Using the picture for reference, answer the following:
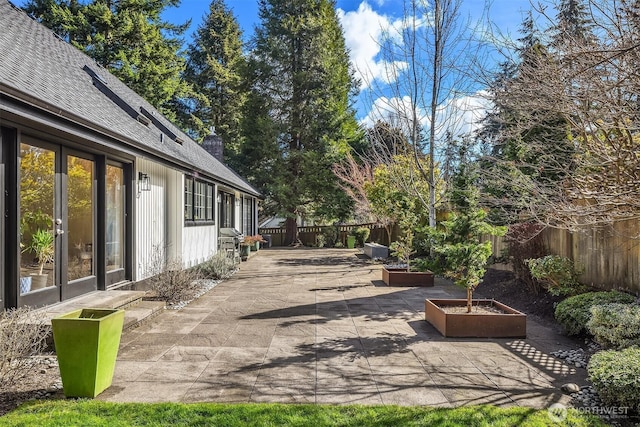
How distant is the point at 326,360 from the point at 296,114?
65.0 feet

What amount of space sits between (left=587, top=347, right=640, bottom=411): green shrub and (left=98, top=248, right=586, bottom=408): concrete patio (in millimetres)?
330

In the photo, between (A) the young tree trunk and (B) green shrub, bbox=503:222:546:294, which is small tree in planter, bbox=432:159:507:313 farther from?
(A) the young tree trunk

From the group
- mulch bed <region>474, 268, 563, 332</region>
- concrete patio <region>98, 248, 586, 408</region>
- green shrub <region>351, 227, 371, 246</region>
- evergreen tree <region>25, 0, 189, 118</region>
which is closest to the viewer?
concrete patio <region>98, 248, 586, 408</region>

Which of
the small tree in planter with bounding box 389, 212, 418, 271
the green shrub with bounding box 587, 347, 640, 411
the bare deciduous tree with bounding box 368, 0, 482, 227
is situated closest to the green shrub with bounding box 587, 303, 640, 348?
the green shrub with bounding box 587, 347, 640, 411

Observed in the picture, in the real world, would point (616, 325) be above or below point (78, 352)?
below

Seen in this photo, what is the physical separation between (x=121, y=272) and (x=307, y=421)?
5.48 m

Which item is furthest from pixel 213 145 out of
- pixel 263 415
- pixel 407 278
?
pixel 263 415

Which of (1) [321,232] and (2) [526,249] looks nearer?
(2) [526,249]

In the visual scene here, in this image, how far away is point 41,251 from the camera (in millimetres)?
5078

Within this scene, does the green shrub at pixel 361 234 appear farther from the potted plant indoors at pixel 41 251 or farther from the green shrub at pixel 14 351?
the green shrub at pixel 14 351

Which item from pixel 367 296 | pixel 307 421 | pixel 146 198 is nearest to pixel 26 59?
pixel 146 198

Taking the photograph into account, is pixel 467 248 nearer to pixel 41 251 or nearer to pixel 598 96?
pixel 598 96

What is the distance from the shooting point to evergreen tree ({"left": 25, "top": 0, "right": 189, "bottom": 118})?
1897cm

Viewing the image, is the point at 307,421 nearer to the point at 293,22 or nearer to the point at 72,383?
the point at 72,383
